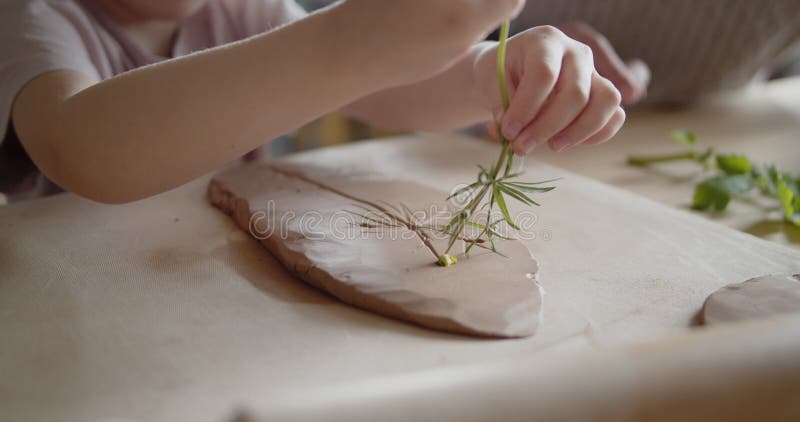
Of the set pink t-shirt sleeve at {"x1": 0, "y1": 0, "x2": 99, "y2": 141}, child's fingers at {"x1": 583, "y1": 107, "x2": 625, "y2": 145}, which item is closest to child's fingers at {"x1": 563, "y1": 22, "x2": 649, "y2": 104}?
child's fingers at {"x1": 583, "y1": 107, "x2": 625, "y2": 145}

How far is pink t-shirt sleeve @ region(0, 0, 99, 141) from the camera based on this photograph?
65 centimetres

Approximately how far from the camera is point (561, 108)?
1.84 ft

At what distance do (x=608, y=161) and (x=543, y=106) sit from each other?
1.20 ft

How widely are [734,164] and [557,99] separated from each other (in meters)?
0.35

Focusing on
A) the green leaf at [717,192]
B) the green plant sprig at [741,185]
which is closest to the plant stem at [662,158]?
the green plant sprig at [741,185]

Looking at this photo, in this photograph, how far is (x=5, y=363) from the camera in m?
0.45

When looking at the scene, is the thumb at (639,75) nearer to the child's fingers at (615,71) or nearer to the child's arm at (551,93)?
the child's fingers at (615,71)

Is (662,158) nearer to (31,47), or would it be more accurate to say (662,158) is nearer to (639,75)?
(639,75)

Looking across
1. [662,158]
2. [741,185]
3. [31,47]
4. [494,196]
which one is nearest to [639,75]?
[662,158]

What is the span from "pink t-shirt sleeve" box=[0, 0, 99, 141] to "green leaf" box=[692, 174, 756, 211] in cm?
64

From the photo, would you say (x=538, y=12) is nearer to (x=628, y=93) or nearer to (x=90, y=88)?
(x=628, y=93)

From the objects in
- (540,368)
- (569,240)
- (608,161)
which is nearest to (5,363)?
(540,368)

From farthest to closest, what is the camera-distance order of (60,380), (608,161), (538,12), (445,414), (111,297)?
(538,12)
(608,161)
(111,297)
(60,380)
(445,414)

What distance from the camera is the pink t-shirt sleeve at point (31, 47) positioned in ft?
2.14
